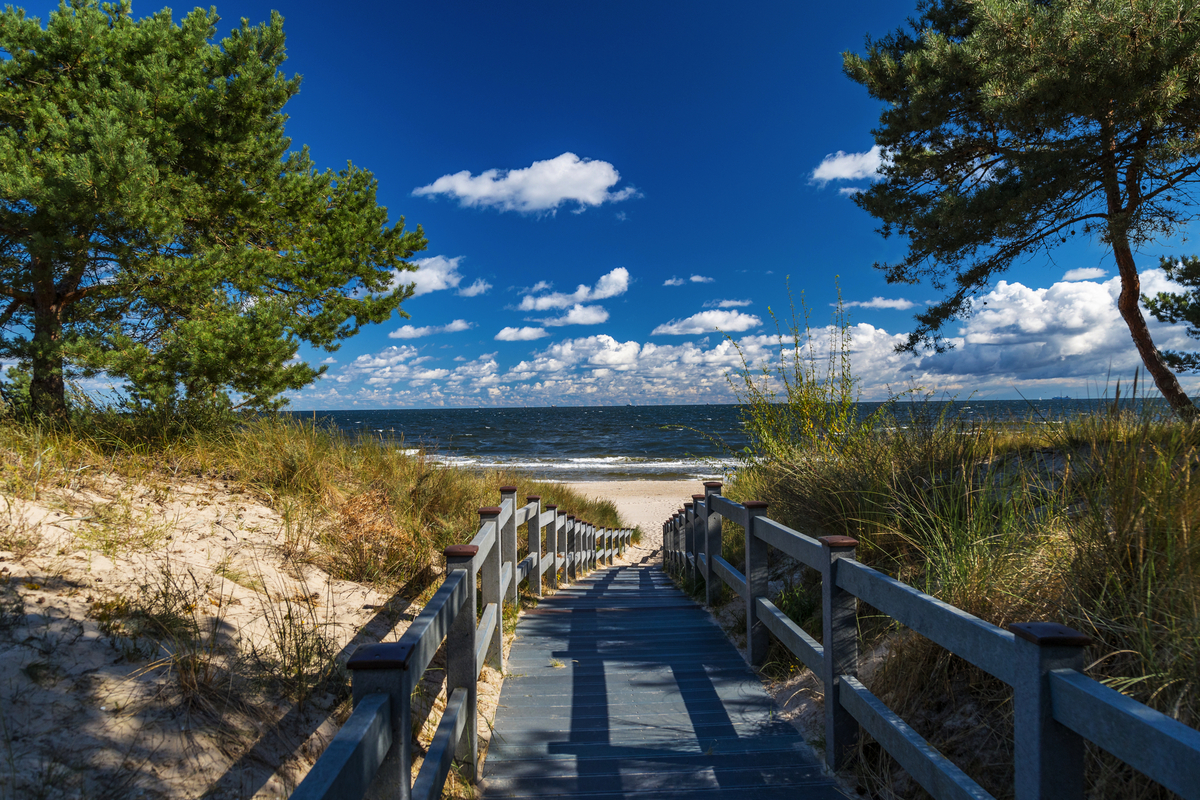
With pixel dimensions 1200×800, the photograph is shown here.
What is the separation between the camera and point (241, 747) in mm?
2557

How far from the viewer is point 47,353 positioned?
A: 19.4ft

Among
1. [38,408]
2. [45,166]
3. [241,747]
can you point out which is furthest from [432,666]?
[45,166]

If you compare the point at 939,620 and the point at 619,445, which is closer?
the point at 939,620

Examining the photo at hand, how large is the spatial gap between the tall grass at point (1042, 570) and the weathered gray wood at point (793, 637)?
0.31m

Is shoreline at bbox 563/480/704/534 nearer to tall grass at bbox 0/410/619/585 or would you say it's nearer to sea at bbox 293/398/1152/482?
sea at bbox 293/398/1152/482

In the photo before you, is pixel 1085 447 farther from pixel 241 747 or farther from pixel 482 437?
pixel 482 437

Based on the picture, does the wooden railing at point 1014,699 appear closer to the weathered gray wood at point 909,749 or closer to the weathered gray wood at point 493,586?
the weathered gray wood at point 909,749

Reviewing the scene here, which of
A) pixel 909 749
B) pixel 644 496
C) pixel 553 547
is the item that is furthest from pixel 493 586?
pixel 644 496

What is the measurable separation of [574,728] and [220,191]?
25.6 feet

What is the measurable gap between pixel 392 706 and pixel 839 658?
6.87 ft

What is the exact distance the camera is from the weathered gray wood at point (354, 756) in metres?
1.28

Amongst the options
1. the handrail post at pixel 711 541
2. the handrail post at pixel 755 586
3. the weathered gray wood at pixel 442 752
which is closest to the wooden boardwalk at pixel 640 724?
the handrail post at pixel 755 586

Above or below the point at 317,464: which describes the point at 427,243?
above

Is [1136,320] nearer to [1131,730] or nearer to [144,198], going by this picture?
[1131,730]
